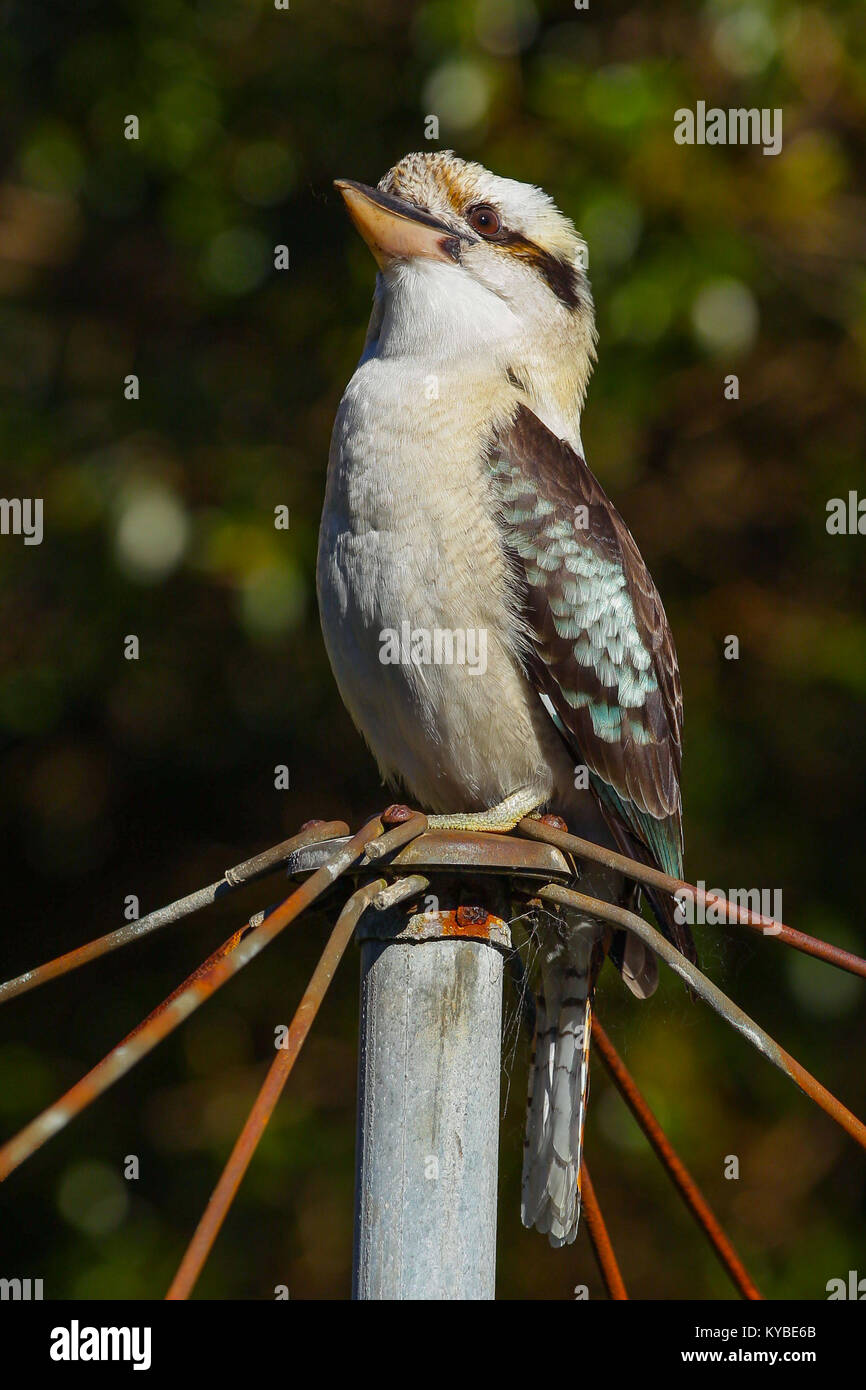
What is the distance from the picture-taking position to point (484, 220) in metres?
3.36

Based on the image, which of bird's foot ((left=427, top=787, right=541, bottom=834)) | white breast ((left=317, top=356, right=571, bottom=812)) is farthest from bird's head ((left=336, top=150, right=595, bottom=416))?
bird's foot ((left=427, top=787, right=541, bottom=834))

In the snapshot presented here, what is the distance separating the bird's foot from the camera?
8.50 feet

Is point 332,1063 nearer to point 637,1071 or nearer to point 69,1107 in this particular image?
point 637,1071

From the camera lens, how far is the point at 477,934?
204cm

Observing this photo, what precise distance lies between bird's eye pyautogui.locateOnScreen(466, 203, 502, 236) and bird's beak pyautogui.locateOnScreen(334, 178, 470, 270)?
0.11 meters

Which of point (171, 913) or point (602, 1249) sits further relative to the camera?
point (602, 1249)

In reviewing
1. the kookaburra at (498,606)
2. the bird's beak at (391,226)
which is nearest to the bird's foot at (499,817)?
the kookaburra at (498,606)

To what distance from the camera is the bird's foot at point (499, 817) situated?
259 cm

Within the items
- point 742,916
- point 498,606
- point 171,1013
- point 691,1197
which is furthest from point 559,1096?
point 171,1013

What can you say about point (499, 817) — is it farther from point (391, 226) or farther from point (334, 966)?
point (391, 226)

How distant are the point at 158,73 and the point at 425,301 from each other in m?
1.76

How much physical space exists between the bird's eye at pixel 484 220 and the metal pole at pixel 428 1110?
1783 mm

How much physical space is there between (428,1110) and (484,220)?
2.03m

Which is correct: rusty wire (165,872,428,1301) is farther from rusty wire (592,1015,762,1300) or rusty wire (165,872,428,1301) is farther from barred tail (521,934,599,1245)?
barred tail (521,934,599,1245)
